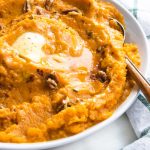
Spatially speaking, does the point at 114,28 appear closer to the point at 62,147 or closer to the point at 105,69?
the point at 105,69

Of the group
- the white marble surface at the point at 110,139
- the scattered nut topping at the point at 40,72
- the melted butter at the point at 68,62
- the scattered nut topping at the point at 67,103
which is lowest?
the white marble surface at the point at 110,139

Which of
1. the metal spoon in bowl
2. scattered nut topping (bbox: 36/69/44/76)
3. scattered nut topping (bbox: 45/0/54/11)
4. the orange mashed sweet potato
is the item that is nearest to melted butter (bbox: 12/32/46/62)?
the orange mashed sweet potato

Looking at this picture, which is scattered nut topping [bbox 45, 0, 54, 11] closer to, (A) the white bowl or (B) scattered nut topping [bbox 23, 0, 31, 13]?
(B) scattered nut topping [bbox 23, 0, 31, 13]

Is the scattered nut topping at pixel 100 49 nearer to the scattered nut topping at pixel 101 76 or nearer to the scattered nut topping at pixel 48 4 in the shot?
the scattered nut topping at pixel 101 76

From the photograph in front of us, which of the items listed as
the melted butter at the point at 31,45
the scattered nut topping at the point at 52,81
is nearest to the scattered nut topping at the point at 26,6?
the melted butter at the point at 31,45

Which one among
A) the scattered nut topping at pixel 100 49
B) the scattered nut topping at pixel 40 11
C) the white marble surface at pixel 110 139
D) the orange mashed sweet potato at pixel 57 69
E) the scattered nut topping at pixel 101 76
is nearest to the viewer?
the orange mashed sweet potato at pixel 57 69

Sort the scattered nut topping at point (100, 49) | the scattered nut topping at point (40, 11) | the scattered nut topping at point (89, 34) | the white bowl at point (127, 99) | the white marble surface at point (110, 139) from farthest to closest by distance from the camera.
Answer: the scattered nut topping at point (40, 11), the scattered nut topping at point (89, 34), the scattered nut topping at point (100, 49), the white marble surface at point (110, 139), the white bowl at point (127, 99)

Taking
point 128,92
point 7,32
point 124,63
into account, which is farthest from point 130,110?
point 7,32

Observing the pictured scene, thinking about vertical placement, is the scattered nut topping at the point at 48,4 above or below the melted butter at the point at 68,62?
above
